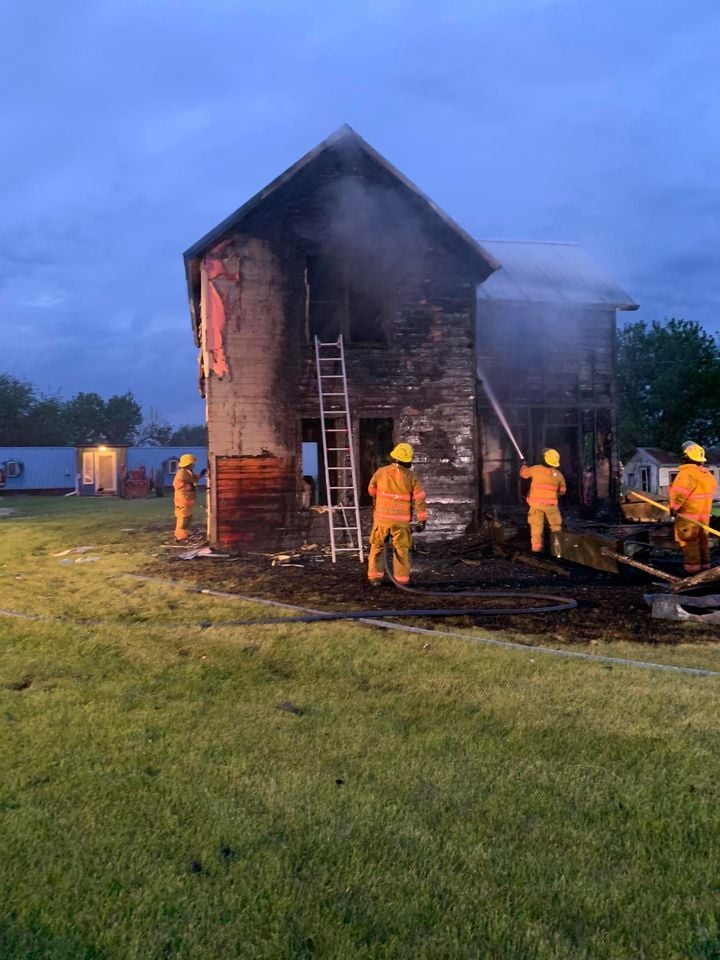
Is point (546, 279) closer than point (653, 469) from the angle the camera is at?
Yes

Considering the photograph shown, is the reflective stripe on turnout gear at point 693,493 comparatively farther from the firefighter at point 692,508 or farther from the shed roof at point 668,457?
the shed roof at point 668,457

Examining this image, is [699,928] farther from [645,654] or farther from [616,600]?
[616,600]

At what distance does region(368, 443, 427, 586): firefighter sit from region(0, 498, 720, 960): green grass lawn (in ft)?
10.2

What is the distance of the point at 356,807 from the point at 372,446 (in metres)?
11.2

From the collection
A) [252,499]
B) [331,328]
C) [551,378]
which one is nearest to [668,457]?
[551,378]

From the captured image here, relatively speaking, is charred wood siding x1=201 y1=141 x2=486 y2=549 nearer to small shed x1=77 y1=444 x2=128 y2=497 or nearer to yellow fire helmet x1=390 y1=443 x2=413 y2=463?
yellow fire helmet x1=390 y1=443 x2=413 y2=463

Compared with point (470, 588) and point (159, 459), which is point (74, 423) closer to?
point (159, 459)

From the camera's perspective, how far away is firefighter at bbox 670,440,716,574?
28.7ft

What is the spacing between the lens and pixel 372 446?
1402 cm

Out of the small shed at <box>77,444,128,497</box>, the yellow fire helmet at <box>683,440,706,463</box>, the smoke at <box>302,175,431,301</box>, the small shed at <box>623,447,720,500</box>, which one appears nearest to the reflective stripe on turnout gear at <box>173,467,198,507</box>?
the smoke at <box>302,175,431,301</box>

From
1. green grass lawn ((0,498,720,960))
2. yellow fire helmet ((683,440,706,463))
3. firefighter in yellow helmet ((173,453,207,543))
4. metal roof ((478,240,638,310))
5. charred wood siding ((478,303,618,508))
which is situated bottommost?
green grass lawn ((0,498,720,960))

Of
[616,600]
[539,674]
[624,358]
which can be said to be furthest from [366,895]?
[624,358]

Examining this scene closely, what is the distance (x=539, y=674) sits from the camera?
16.0 ft

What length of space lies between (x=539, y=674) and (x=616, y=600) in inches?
126
